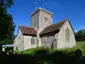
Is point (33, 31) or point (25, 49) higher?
point (33, 31)

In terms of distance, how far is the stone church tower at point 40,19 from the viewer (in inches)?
1508

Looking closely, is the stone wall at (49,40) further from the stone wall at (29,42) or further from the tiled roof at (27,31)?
the tiled roof at (27,31)

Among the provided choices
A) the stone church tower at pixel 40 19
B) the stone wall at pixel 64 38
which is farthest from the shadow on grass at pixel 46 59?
the stone church tower at pixel 40 19

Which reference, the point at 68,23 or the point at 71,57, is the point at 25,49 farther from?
the point at 71,57

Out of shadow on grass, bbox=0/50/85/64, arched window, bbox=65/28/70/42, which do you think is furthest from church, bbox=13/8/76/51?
shadow on grass, bbox=0/50/85/64

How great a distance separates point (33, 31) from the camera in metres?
37.4

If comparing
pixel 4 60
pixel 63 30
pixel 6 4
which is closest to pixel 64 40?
pixel 63 30

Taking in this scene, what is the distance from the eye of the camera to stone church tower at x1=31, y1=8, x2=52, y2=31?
38.3 m

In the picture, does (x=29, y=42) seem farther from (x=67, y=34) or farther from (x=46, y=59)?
(x=46, y=59)

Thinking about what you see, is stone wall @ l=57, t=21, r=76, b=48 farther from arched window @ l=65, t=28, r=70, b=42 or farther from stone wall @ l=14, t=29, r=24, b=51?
stone wall @ l=14, t=29, r=24, b=51

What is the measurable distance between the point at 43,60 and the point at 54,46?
19.6 meters

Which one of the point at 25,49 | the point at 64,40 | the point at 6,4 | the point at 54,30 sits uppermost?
the point at 6,4

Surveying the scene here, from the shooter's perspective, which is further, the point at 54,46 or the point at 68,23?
the point at 68,23

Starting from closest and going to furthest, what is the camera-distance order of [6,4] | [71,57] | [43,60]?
[71,57] < [43,60] < [6,4]
